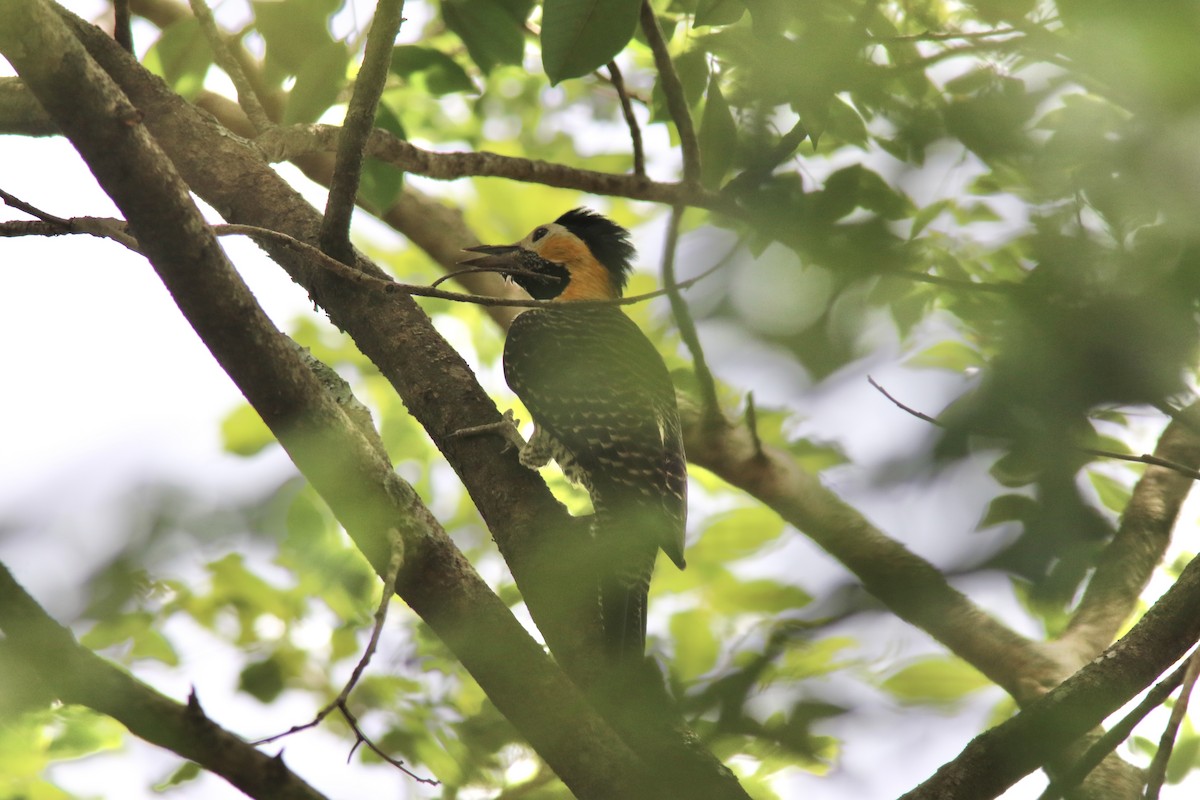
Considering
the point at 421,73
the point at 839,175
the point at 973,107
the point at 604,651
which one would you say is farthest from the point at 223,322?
the point at 421,73

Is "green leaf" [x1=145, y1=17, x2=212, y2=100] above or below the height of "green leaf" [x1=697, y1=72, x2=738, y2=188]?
above

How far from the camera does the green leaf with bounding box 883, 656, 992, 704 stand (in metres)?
0.96

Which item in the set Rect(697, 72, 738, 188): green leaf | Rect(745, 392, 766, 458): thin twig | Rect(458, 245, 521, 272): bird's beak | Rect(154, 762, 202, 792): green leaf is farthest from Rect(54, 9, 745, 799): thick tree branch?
Rect(458, 245, 521, 272): bird's beak

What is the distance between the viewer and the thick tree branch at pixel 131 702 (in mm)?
1231

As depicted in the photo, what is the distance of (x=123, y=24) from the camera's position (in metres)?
3.07

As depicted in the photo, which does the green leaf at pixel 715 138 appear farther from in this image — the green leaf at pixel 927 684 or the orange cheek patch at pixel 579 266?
→ the orange cheek patch at pixel 579 266

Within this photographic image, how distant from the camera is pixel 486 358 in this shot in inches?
227

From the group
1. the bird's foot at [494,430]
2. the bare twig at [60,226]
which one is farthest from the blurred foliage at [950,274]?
the bird's foot at [494,430]

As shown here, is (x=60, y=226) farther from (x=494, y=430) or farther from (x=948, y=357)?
(x=948, y=357)

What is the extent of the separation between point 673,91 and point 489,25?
0.65 meters

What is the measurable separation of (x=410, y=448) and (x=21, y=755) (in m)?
2.86

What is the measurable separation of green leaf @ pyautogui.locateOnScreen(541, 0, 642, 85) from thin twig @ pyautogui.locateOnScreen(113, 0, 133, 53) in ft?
4.53

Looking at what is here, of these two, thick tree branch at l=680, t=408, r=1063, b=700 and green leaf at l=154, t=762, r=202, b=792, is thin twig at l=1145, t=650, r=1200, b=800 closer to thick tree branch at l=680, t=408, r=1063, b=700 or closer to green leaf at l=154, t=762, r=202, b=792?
thick tree branch at l=680, t=408, r=1063, b=700

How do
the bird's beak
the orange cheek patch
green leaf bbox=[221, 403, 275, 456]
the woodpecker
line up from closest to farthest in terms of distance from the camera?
green leaf bbox=[221, 403, 275, 456]
the woodpecker
the bird's beak
the orange cheek patch
